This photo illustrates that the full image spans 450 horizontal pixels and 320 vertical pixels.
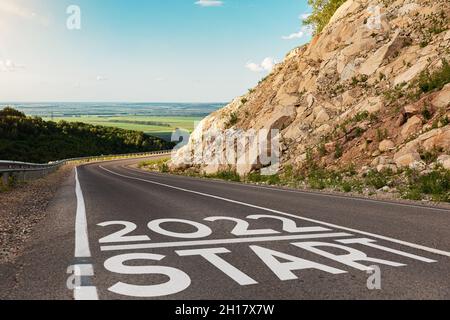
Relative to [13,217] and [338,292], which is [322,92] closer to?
[13,217]

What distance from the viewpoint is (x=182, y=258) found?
5.64 metres

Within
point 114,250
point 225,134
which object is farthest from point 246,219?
point 225,134

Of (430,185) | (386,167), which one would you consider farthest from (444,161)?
(386,167)

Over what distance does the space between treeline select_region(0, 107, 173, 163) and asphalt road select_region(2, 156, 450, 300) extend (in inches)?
3915

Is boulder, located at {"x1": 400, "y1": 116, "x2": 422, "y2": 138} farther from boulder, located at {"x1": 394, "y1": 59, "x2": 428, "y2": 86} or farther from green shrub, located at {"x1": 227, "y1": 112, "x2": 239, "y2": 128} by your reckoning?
green shrub, located at {"x1": 227, "y1": 112, "x2": 239, "y2": 128}

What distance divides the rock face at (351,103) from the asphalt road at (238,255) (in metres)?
8.91

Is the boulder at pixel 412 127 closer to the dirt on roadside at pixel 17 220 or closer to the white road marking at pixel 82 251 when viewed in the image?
the white road marking at pixel 82 251

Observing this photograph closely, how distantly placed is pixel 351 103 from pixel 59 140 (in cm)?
11018

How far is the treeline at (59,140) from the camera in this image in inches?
4176

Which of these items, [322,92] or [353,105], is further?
[322,92]

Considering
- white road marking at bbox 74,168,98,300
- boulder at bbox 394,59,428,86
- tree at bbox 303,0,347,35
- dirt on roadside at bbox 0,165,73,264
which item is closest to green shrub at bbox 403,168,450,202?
boulder at bbox 394,59,428,86

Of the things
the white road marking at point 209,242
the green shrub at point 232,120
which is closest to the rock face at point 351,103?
the green shrub at point 232,120

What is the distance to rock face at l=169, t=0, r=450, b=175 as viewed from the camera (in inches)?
723
